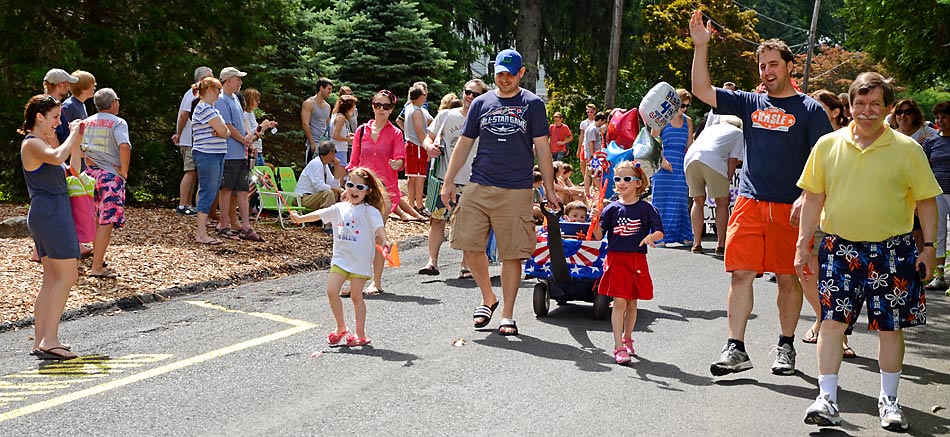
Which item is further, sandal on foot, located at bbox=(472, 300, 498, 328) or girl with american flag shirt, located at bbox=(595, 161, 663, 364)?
sandal on foot, located at bbox=(472, 300, 498, 328)

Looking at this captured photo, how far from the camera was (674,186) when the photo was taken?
13977 mm

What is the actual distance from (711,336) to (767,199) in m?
1.72

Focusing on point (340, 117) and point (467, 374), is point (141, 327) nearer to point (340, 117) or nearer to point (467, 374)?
point (467, 374)

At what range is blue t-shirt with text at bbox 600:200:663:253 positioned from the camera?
7496 mm

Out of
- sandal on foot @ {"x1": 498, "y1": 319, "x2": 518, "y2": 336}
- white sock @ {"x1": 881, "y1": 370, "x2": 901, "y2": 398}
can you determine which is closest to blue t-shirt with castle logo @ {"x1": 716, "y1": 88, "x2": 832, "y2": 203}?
white sock @ {"x1": 881, "y1": 370, "x2": 901, "y2": 398}

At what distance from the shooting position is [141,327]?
8.42 m

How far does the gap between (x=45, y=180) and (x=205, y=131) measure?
15.2 feet

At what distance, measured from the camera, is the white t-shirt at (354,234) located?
7.75 metres

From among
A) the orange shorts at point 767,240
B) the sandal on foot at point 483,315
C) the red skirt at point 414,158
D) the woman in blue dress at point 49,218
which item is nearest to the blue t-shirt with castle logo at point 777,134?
the orange shorts at point 767,240

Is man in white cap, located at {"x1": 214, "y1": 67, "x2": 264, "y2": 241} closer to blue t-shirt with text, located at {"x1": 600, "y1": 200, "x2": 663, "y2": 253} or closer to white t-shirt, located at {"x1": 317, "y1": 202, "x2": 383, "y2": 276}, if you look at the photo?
white t-shirt, located at {"x1": 317, "y1": 202, "x2": 383, "y2": 276}

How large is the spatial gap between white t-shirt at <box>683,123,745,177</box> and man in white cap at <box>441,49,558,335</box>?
5025 mm

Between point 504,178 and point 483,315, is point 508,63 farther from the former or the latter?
point 483,315

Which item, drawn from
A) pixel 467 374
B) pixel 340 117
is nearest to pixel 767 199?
pixel 467 374

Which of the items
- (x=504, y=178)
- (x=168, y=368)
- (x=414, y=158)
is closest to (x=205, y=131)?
(x=414, y=158)
